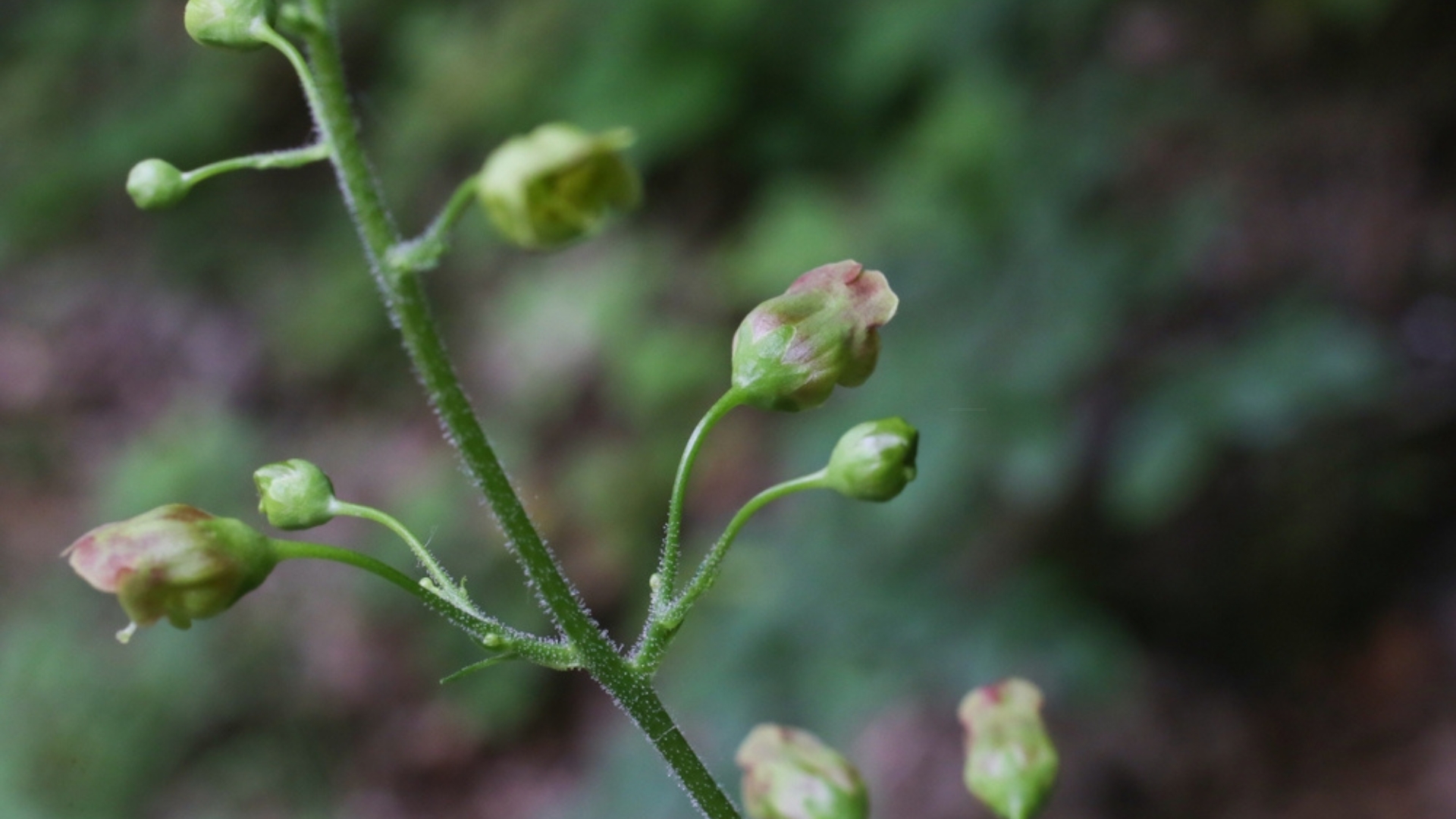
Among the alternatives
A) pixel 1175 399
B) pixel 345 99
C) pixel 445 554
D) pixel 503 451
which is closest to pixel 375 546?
pixel 445 554

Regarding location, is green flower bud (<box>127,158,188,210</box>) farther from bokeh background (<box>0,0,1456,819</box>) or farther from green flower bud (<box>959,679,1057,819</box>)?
bokeh background (<box>0,0,1456,819</box>)

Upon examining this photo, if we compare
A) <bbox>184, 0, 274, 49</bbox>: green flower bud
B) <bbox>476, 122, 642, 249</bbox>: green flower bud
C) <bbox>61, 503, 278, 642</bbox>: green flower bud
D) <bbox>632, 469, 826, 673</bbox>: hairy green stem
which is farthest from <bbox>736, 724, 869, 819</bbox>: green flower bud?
<bbox>184, 0, 274, 49</bbox>: green flower bud

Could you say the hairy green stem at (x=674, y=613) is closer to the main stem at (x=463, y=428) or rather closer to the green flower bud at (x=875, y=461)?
the main stem at (x=463, y=428)

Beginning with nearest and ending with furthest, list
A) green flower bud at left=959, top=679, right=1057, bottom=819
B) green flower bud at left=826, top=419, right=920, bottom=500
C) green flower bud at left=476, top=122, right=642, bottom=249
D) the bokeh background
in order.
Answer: green flower bud at left=476, top=122, right=642, bottom=249 < green flower bud at left=826, top=419, right=920, bottom=500 < green flower bud at left=959, top=679, right=1057, bottom=819 < the bokeh background

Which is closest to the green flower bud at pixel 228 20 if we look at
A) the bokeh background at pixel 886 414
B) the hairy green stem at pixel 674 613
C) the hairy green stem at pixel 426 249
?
the hairy green stem at pixel 426 249

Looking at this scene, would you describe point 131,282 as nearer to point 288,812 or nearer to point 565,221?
point 288,812

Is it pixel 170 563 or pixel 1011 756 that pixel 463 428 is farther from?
pixel 1011 756

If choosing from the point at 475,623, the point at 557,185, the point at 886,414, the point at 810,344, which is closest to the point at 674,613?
the point at 475,623
